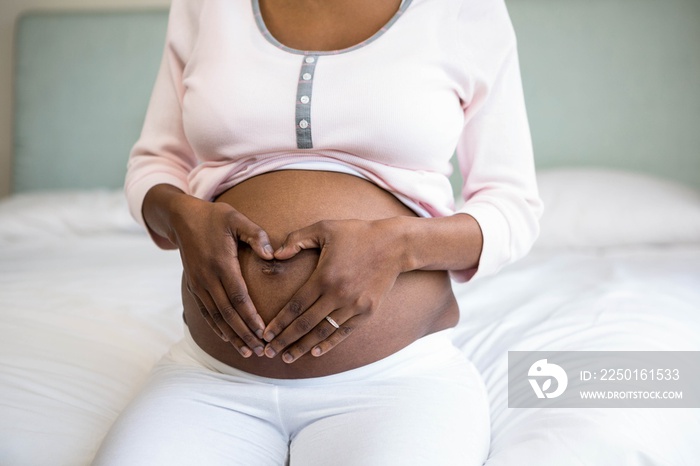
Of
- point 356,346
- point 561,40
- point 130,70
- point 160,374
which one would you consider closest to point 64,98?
point 130,70

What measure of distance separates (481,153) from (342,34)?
0.27m

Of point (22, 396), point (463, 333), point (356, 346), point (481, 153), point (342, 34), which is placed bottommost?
point (463, 333)

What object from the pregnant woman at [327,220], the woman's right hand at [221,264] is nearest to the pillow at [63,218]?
the pregnant woman at [327,220]

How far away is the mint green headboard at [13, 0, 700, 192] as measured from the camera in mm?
2367

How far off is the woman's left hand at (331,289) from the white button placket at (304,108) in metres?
0.16

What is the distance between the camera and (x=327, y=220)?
0.90 meters

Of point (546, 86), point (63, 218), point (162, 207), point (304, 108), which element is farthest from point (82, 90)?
point (304, 108)

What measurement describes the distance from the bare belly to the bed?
20 centimetres

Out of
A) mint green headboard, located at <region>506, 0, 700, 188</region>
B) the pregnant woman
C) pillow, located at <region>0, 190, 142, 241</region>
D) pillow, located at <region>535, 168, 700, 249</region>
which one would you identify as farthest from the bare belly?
mint green headboard, located at <region>506, 0, 700, 188</region>

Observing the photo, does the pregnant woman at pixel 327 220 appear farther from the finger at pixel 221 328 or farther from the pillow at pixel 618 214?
the pillow at pixel 618 214

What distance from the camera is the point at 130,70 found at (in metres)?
2.64

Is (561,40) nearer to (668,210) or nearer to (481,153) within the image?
(668,210)

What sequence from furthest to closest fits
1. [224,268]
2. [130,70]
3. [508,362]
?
[130,70] → [508,362] → [224,268]

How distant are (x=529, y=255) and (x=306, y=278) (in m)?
1.26
